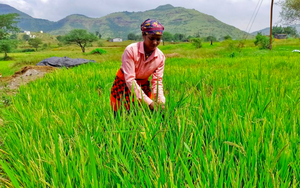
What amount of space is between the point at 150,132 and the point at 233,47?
23700 millimetres

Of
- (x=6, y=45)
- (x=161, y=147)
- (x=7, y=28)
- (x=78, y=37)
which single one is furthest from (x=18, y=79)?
(x=78, y=37)

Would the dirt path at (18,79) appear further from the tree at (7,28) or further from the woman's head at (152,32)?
the tree at (7,28)

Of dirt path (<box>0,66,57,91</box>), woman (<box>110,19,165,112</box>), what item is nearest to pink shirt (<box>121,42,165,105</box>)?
woman (<box>110,19,165,112</box>)

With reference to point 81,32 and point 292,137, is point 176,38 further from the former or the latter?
point 292,137

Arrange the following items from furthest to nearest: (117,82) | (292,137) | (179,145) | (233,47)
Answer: (233,47) < (117,82) < (292,137) < (179,145)

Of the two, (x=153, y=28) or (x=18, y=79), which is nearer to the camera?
(x=153, y=28)

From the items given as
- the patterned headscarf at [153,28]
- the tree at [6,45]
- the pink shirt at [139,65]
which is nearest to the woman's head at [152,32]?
the patterned headscarf at [153,28]

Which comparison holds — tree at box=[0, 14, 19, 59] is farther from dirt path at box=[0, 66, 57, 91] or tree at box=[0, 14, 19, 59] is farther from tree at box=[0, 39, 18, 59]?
dirt path at box=[0, 66, 57, 91]

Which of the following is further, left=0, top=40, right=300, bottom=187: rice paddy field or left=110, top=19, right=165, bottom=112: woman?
left=110, top=19, right=165, bottom=112: woman

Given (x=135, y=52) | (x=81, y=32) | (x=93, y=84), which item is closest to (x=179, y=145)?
(x=135, y=52)

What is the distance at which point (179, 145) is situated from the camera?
3.64 ft

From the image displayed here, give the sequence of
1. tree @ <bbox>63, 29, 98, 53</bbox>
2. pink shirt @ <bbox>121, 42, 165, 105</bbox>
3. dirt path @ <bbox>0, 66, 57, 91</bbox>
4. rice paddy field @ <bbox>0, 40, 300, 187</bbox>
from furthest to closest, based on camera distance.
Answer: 1. tree @ <bbox>63, 29, 98, 53</bbox>
2. dirt path @ <bbox>0, 66, 57, 91</bbox>
3. pink shirt @ <bbox>121, 42, 165, 105</bbox>
4. rice paddy field @ <bbox>0, 40, 300, 187</bbox>

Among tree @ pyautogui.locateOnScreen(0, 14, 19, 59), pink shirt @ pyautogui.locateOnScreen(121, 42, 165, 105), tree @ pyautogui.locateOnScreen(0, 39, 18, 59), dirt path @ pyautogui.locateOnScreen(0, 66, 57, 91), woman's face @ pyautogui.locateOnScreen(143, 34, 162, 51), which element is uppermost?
tree @ pyautogui.locateOnScreen(0, 14, 19, 59)

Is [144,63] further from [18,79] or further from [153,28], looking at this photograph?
[18,79]
